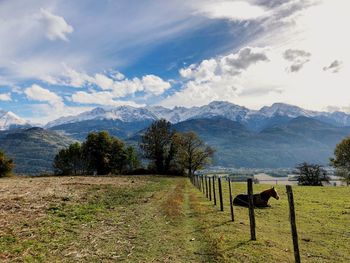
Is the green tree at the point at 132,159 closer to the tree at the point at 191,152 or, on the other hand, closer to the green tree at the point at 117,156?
the green tree at the point at 117,156

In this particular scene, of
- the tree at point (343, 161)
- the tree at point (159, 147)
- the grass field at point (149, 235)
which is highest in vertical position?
the tree at point (159, 147)

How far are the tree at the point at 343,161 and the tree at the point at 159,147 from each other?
2154 inches

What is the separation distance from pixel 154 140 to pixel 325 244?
103313 mm

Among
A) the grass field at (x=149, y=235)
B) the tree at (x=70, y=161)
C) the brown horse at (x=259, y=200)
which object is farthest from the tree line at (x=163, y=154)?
the grass field at (x=149, y=235)

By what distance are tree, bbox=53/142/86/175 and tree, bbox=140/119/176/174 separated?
118 feet

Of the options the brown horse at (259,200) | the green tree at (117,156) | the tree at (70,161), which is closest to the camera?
the brown horse at (259,200)

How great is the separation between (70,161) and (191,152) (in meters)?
56.8

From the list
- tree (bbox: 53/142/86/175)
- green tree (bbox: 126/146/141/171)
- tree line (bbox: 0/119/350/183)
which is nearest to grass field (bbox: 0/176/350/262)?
tree line (bbox: 0/119/350/183)

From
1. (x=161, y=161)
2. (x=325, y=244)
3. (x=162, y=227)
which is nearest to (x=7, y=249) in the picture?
(x=162, y=227)

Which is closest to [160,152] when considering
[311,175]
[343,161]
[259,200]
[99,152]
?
[99,152]

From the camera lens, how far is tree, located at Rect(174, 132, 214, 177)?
119 meters

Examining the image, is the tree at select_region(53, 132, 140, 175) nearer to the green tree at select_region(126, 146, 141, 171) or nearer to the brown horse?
the green tree at select_region(126, 146, 141, 171)

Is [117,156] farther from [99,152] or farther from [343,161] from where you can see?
[343,161]

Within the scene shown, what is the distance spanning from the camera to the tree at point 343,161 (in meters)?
103
